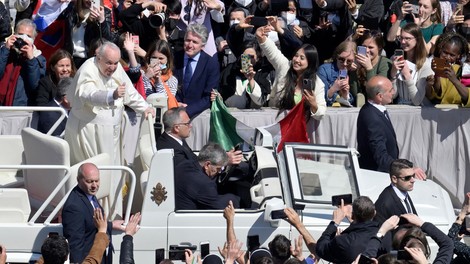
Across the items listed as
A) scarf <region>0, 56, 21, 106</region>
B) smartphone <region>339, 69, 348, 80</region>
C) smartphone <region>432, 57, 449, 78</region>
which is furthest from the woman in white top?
scarf <region>0, 56, 21, 106</region>

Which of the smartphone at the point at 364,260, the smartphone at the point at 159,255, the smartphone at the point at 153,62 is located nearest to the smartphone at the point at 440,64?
the smartphone at the point at 153,62

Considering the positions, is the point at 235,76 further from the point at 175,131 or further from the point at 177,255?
the point at 177,255

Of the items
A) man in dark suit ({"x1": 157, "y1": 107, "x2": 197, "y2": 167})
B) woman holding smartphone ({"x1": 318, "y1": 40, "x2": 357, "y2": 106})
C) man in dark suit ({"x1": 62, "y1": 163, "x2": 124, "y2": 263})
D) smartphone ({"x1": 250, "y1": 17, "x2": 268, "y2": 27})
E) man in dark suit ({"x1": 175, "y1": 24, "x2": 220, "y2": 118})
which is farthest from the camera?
smartphone ({"x1": 250, "y1": 17, "x2": 268, "y2": 27})

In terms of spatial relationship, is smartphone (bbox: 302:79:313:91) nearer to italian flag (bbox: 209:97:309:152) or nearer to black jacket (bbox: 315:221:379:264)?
italian flag (bbox: 209:97:309:152)

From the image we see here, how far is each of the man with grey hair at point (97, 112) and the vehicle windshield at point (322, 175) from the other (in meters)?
1.79

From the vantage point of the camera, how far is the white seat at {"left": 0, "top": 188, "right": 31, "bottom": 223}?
12.6 meters

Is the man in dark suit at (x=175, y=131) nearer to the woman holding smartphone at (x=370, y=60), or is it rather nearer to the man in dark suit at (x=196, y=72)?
the man in dark suit at (x=196, y=72)

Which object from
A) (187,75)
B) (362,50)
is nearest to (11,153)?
(187,75)

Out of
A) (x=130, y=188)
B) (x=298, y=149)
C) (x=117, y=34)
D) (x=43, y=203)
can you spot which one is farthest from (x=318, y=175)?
(x=117, y=34)

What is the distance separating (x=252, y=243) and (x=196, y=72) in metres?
4.02

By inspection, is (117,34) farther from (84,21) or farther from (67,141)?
(67,141)

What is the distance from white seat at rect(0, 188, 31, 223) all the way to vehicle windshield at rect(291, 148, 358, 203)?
7.93 feet

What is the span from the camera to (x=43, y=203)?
1252 centimetres

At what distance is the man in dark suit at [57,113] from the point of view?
14.5m
